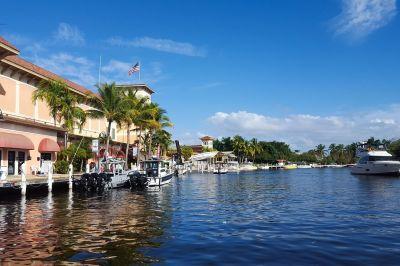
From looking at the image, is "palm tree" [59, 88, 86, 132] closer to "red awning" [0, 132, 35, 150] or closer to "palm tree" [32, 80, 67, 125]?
"palm tree" [32, 80, 67, 125]

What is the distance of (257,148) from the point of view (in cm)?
16788

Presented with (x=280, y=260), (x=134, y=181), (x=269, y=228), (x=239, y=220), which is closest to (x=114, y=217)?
(x=239, y=220)

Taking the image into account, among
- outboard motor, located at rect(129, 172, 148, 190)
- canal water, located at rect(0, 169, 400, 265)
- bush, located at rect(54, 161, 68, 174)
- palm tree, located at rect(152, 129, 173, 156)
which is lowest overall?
canal water, located at rect(0, 169, 400, 265)

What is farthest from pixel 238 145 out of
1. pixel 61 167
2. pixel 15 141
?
pixel 15 141

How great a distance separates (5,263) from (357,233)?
12823mm

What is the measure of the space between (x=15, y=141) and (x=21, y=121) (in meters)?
2.36

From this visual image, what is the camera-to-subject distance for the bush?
156 feet

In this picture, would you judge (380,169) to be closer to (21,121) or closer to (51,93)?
(51,93)

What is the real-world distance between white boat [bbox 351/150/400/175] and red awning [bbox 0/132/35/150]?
176ft

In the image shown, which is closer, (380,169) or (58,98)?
(58,98)

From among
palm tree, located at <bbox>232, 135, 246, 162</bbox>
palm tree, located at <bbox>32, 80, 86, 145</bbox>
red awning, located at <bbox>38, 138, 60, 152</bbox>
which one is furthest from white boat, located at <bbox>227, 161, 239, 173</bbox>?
red awning, located at <bbox>38, 138, 60, 152</bbox>

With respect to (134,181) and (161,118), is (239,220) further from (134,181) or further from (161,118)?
(161,118)

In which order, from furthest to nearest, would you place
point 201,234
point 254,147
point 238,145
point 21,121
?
point 254,147 < point 238,145 < point 21,121 < point 201,234

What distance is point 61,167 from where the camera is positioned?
47906 millimetres
